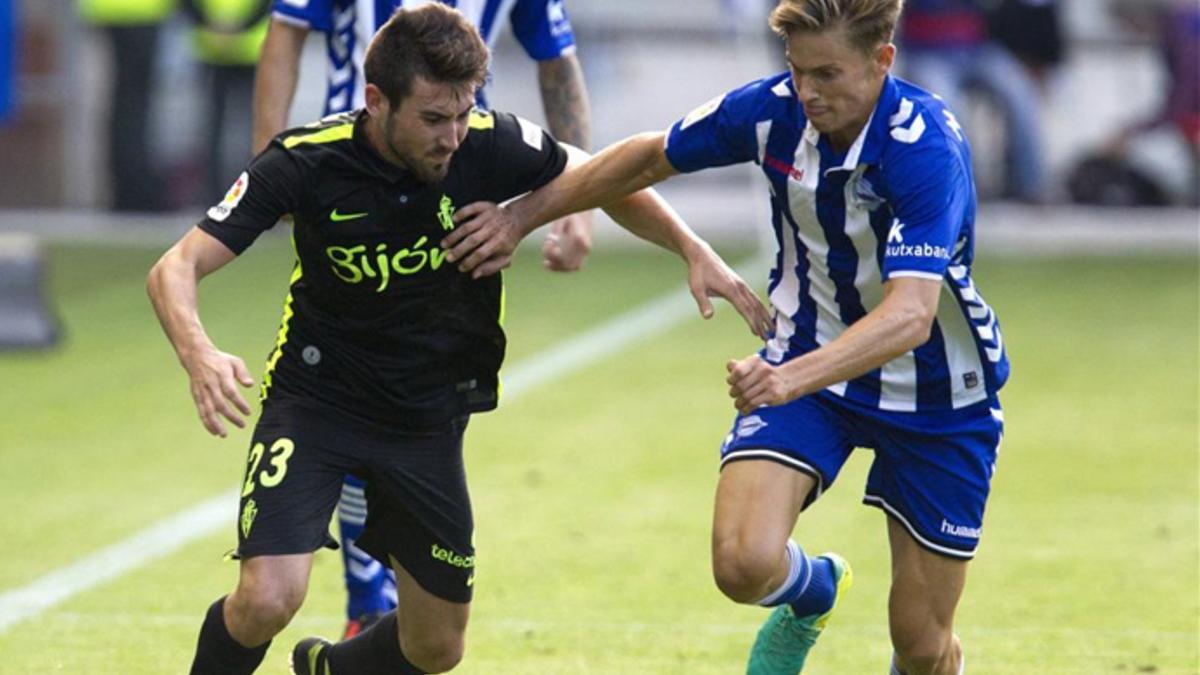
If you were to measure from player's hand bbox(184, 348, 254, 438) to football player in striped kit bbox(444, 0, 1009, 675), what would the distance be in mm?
805

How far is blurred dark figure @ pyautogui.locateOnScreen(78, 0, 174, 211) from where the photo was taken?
1761 cm

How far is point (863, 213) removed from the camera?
5.58 m

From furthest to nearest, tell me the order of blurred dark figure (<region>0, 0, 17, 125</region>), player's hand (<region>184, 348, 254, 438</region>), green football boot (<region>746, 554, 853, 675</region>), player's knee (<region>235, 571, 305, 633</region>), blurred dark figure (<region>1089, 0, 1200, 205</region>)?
blurred dark figure (<region>1089, 0, 1200, 205</region>), blurred dark figure (<region>0, 0, 17, 125</region>), green football boot (<region>746, 554, 853, 675</region>), player's knee (<region>235, 571, 305, 633</region>), player's hand (<region>184, 348, 254, 438</region>)

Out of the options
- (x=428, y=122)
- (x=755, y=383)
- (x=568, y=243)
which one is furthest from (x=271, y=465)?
(x=755, y=383)

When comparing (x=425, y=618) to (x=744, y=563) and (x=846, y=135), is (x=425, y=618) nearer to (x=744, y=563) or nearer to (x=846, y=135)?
(x=744, y=563)

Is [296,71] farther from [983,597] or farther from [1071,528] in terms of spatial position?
[1071,528]

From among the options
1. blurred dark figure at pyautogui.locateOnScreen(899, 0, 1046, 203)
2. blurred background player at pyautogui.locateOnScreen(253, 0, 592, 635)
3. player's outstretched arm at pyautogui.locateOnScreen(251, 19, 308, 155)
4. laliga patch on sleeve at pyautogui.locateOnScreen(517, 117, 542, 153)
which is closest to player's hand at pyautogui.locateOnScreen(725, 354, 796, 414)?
laliga patch on sleeve at pyautogui.locateOnScreen(517, 117, 542, 153)

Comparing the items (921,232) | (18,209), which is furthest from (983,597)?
(18,209)

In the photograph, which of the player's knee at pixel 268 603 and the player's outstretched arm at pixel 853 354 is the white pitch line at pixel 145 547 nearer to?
the player's knee at pixel 268 603

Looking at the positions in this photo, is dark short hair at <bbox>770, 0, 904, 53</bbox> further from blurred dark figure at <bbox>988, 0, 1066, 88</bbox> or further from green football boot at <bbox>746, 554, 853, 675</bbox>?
blurred dark figure at <bbox>988, 0, 1066, 88</bbox>

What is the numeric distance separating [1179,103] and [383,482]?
1414cm

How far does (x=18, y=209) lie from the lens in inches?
762

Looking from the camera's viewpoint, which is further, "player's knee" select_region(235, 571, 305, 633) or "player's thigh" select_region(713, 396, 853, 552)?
"player's thigh" select_region(713, 396, 853, 552)

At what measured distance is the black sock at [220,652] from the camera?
17.8 ft
